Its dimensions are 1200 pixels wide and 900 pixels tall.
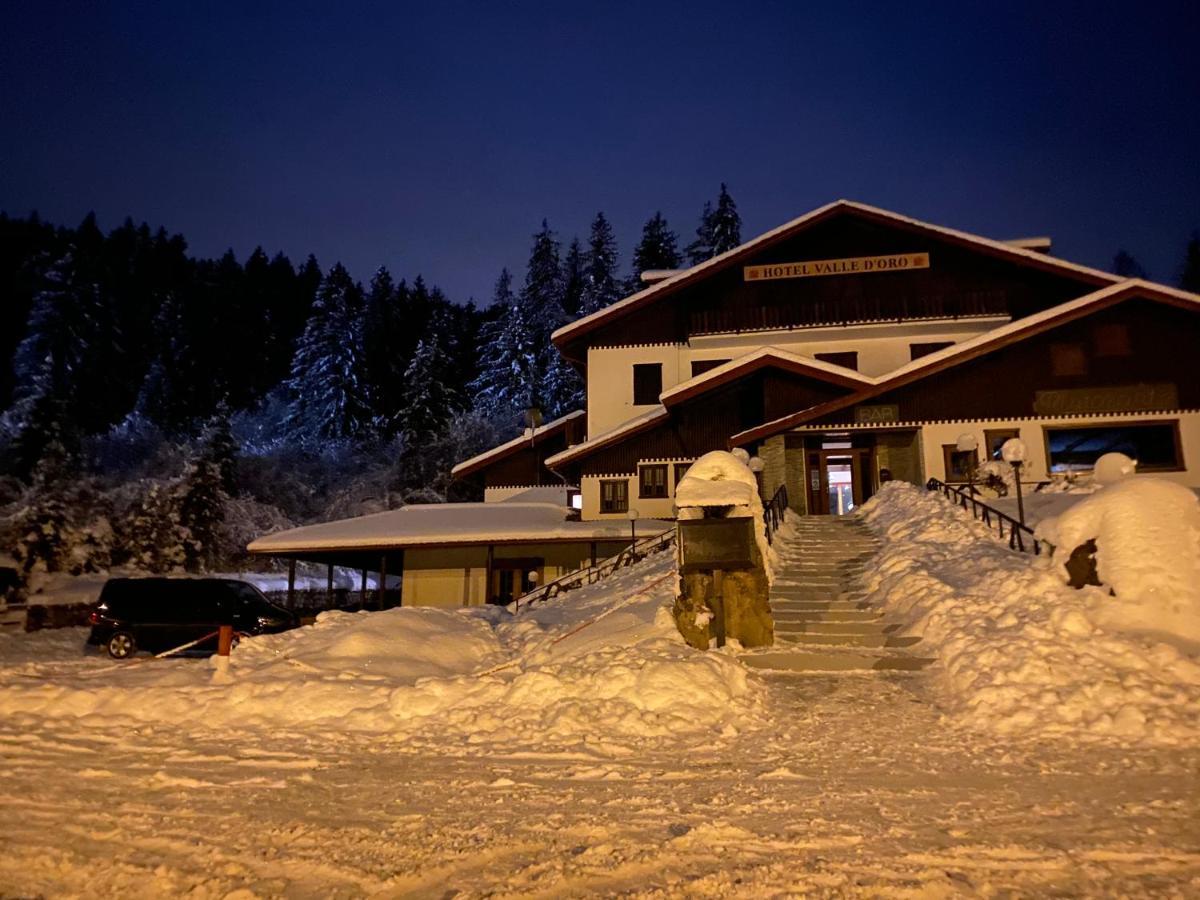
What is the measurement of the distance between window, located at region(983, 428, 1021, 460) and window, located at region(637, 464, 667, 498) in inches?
410

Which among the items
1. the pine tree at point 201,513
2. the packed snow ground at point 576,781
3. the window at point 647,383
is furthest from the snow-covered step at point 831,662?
the pine tree at point 201,513

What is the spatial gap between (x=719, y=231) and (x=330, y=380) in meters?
32.6

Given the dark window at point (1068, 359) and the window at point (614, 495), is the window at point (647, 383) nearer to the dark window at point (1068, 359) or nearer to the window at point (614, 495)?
the window at point (614, 495)

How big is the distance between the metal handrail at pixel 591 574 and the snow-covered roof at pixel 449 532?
1.80 meters

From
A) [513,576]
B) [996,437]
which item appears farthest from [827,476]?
[513,576]

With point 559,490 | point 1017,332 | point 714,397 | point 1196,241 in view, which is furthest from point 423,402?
point 1196,241

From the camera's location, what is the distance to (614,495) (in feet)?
90.7

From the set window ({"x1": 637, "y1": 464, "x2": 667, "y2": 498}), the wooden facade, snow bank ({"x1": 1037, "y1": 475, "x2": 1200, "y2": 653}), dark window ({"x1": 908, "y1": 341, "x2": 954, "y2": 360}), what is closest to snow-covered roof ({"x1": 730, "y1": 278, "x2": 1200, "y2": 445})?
window ({"x1": 637, "y1": 464, "x2": 667, "y2": 498})

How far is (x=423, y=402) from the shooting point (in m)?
54.3

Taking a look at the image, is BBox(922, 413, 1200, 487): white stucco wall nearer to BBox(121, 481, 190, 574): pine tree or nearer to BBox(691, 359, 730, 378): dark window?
BBox(691, 359, 730, 378): dark window

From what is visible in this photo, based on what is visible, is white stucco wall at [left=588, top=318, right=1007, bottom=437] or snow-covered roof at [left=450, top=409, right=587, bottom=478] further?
snow-covered roof at [left=450, top=409, right=587, bottom=478]

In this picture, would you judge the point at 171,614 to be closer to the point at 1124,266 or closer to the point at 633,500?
the point at 633,500

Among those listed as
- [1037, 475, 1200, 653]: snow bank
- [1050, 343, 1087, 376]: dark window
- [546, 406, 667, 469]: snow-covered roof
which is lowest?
[1037, 475, 1200, 653]: snow bank

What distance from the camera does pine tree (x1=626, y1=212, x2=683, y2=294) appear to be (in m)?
60.8
